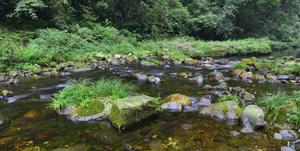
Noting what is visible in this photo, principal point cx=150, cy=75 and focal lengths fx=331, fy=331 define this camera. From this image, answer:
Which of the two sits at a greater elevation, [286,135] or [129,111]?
[129,111]

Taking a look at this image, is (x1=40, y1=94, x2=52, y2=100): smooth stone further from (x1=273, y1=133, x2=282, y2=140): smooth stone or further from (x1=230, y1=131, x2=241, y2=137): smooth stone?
(x1=273, y1=133, x2=282, y2=140): smooth stone

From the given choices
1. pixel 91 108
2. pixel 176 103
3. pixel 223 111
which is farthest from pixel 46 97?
pixel 223 111

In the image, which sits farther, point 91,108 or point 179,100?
point 179,100

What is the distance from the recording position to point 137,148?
20.5ft

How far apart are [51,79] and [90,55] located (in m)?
4.57

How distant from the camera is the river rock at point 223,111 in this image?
8.05 m

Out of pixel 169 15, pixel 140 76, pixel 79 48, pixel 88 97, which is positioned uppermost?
pixel 169 15

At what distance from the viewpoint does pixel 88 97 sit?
8.52 meters

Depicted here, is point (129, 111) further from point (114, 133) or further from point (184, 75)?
point (184, 75)

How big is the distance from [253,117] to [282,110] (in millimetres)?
937

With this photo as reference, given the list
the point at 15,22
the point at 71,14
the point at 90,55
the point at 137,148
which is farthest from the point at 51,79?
the point at 71,14

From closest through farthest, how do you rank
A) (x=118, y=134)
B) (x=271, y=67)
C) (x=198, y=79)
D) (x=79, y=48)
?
1. (x=118, y=134)
2. (x=198, y=79)
3. (x=271, y=67)
4. (x=79, y=48)

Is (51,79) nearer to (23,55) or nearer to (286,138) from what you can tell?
(23,55)

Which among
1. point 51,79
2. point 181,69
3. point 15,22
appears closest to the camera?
point 51,79
